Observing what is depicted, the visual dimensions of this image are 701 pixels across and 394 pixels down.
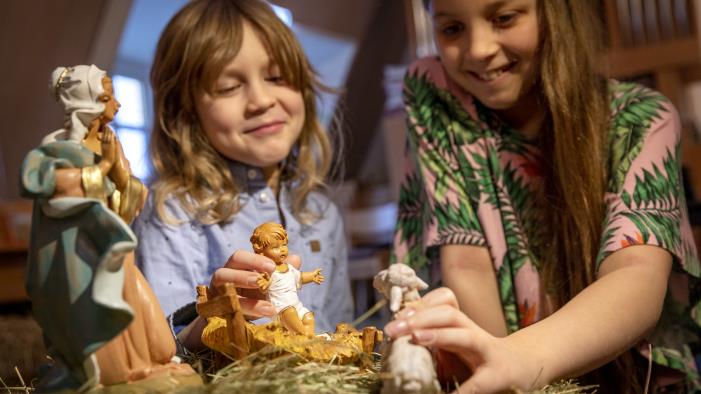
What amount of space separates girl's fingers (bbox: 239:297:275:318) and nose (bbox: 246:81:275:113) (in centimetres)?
46

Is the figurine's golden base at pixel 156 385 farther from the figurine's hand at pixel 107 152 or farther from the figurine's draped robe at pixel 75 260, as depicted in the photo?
the figurine's hand at pixel 107 152

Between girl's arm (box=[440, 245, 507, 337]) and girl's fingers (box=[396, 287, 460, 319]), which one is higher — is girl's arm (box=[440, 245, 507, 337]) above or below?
below

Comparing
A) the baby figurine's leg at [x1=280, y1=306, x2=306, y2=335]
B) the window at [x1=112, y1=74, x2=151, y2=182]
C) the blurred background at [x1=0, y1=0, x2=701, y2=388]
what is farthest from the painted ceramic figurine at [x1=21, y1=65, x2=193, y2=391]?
the window at [x1=112, y1=74, x2=151, y2=182]

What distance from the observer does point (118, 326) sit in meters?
0.54

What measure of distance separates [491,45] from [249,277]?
1.81ft

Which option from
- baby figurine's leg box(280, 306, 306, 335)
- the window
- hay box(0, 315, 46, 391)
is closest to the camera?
baby figurine's leg box(280, 306, 306, 335)

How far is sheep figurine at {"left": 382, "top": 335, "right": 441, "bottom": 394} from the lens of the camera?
0.55 m

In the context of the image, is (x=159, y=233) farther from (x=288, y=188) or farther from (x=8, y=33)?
(x=8, y=33)

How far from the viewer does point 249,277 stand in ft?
2.22

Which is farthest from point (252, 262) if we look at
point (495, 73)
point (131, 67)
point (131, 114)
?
point (131, 67)

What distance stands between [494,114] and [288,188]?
354mm

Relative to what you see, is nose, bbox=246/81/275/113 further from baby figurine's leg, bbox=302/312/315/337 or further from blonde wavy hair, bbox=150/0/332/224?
baby figurine's leg, bbox=302/312/315/337

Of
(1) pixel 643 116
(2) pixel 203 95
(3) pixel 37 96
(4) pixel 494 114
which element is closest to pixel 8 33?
(3) pixel 37 96

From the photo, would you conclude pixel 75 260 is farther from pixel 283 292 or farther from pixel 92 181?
pixel 283 292
